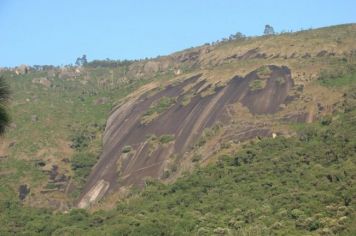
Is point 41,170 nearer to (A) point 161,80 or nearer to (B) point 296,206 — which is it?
(A) point 161,80

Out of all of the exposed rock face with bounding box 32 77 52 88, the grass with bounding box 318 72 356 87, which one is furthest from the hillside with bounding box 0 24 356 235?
the exposed rock face with bounding box 32 77 52 88

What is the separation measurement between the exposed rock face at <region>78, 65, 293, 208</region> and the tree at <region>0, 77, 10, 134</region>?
6532cm

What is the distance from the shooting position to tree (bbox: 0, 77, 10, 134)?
15.6 meters

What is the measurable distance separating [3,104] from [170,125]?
76.5 meters

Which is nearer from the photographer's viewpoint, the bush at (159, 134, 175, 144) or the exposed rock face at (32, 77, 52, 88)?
the bush at (159, 134, 175, 144)

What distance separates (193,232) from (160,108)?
3943cm

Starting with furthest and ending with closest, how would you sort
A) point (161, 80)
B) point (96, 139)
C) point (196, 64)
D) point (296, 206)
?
point (196, 64), point (161, 80), point (96, 139), point (296, 206)

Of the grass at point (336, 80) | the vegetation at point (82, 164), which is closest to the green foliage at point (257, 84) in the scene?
the grass at point (336, 80)

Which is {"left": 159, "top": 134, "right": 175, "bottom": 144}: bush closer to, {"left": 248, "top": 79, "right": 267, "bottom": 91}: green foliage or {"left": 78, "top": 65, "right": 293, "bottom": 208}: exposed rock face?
{"left": 78, "top": 65, "right": 293, "bottom": 208}: exposed rock face

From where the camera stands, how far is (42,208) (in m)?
85.1

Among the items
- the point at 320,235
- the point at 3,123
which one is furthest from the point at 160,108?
the point at 3,123

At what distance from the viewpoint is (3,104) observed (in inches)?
619

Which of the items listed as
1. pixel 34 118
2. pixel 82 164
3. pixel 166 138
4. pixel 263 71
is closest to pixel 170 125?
pixel 166 138

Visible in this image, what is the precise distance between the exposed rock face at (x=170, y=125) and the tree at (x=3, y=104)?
65.3m
